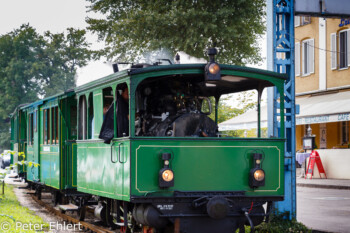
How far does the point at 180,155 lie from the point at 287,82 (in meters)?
3.97

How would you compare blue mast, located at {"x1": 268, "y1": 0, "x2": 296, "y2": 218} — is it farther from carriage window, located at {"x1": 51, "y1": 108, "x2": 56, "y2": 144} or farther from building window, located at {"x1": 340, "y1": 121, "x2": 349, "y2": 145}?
building window, located at {"x1": 340, "y1": 121, "x2": 349, "y2": 145}

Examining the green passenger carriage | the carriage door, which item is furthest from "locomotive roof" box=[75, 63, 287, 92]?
the carriage door

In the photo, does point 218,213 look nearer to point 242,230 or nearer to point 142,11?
point 242,230

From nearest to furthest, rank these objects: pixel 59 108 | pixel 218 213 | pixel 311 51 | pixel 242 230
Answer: pixel 218 213 < pixel 242 230 < pixel 59 108 < pixel 311 51

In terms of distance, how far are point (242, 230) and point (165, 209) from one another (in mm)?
1460

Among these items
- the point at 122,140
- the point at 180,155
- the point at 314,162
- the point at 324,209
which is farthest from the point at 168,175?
the point at 314,162

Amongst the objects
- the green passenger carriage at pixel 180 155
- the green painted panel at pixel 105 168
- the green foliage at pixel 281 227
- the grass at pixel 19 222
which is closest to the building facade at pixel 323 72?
the grass at pixel 19 222

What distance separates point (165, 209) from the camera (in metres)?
9.04

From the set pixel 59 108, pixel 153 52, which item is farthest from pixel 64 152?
pixel 153 52

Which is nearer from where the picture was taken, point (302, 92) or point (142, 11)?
point (142, 11)

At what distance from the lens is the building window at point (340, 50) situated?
28.8 metres

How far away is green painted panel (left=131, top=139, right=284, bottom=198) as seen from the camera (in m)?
8.91

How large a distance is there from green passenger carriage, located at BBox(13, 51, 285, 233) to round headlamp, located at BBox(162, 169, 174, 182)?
0.01 metres

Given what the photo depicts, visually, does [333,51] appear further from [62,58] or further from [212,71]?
[62,58]
